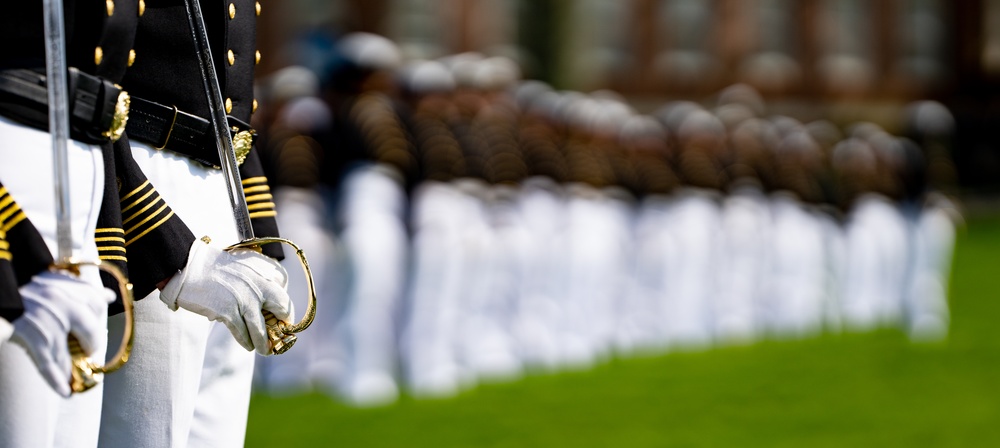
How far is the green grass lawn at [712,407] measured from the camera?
6828mm

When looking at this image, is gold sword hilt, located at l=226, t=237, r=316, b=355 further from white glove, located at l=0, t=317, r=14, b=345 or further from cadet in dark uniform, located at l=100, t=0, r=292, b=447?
white glove, located at l=0, t=317, r=14, b=345

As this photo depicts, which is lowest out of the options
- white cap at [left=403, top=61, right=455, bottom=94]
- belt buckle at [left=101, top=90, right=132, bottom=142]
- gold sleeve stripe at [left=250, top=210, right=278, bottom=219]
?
gold sleeve stripe at [left=250, top=210, right=278, bottom=219]

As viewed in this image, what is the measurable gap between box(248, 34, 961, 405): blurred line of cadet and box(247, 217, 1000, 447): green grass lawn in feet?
1.31

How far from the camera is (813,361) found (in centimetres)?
993

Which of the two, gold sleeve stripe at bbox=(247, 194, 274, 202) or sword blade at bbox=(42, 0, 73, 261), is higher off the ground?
sword blade at bbox=(42, 0, 73, 261)

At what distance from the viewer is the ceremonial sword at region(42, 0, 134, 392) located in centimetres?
224

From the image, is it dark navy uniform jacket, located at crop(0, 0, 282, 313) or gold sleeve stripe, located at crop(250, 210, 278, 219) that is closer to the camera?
dark navy uniform jacket, located at crop(0, 0, 282, 313)

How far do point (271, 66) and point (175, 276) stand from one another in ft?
54.5

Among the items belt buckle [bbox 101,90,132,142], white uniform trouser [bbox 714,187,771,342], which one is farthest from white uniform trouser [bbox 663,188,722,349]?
belt buckle [bbox 101,90,132,142]

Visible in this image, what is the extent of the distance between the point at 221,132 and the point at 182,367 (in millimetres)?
436

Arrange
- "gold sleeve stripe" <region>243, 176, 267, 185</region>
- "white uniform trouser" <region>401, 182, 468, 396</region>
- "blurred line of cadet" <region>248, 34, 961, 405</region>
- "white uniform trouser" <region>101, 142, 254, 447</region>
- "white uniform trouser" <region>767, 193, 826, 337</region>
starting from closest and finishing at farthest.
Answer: "white uniform trouser" <region>101, 142, 254, 447</region> → "gold sleeve stripe" <region>243, 176, 267, 185</region> → "blurred line of cadet" <region>248, 34, 961, 405</region> → "white uniform trouser" <region>401, 182, 468, 396</region> → "white uniform trouser" <region>767, 193, 826, 337</region>

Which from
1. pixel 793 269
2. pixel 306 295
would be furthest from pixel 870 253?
pixel 306 295

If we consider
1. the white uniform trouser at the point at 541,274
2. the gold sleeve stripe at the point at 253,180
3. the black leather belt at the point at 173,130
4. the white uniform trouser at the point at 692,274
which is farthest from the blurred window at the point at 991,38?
the black leather belt at the point at 173,130

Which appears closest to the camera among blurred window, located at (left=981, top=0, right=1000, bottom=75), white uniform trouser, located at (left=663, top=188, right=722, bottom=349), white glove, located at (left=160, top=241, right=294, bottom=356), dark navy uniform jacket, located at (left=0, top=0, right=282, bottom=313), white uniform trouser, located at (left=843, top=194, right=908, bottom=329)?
dark navy uniform jacket, located at (left=0, top=0, right=282, bottom=313)
